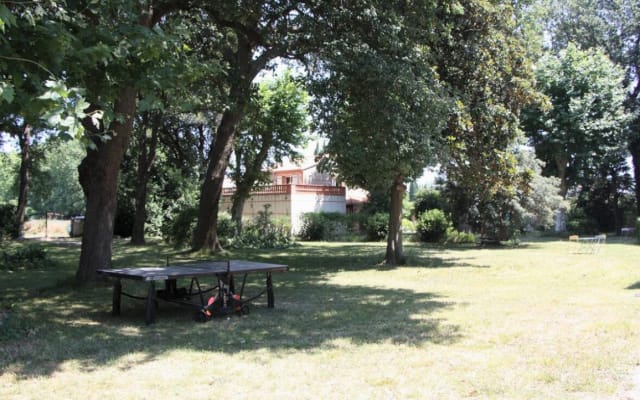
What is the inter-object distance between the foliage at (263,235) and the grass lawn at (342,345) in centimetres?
1395

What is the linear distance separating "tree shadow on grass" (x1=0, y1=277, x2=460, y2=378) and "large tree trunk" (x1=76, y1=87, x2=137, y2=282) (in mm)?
1148

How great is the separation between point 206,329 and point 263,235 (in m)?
19.5

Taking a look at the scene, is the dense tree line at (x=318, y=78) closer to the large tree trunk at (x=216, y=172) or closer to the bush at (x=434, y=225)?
the large tree trunk at (x=216, y=172)

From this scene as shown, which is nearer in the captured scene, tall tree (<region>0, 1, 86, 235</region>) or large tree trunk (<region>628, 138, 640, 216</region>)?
tall tree (<region>0, 1, 86, 235</region>)

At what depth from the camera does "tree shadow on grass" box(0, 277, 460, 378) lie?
5969 millimetres

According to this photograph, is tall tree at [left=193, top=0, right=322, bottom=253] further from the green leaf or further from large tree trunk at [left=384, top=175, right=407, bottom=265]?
the green leaf

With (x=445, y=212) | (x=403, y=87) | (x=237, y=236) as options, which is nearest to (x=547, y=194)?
(x=445, y=212)

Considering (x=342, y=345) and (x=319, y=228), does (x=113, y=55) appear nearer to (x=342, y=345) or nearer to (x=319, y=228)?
(x=342, y=345)

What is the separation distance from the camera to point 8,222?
28.8 metres

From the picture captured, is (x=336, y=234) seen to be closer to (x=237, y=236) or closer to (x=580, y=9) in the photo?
(x=237, y=236)

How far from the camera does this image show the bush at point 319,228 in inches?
1266

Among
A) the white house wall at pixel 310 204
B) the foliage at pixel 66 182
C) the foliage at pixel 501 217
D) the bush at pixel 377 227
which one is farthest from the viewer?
the foliage at pixel 66 182

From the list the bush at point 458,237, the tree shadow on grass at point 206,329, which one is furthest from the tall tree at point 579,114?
the tree shadow on grass at point 206,329

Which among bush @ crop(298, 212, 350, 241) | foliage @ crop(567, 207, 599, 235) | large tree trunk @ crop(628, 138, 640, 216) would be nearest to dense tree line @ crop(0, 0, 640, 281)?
bush @ crop(298, 212, 350, 241)
